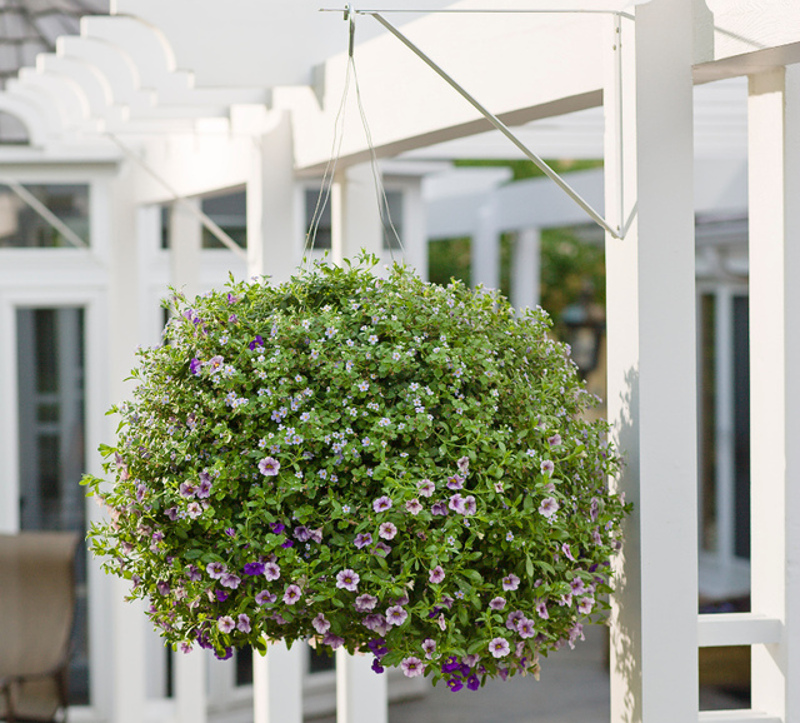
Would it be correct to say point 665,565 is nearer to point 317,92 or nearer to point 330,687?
point 317,92

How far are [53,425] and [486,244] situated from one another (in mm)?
4059

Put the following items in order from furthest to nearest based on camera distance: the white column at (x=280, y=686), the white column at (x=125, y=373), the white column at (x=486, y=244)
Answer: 1. the white column at (x=486, y=244)
2. the white column at (x=125, y=373)
3. the white column at (x=280, y=686)

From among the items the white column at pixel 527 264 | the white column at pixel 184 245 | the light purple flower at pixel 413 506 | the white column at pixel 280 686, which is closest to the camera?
the light purple flower at pixel 413 506

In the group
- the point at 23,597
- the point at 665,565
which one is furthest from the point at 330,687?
the point at 665,565

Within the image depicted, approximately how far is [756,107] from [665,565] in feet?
2.34

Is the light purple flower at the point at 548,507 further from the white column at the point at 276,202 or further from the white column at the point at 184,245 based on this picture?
the white column at the point at 184,245

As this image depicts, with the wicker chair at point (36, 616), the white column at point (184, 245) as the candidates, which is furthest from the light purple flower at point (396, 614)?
the wicker chair at point (36, 616)

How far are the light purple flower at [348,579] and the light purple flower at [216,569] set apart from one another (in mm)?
161

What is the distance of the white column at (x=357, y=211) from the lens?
3.11 meters

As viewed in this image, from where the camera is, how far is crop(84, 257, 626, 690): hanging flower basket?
1.45m

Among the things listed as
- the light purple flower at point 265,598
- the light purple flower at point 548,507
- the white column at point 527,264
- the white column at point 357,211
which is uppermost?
the white column at point 527,264

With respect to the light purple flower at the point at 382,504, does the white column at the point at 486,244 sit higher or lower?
higher

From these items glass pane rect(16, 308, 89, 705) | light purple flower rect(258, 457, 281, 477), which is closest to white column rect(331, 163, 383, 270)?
light purple flower rect(258, 457, 281, 477)

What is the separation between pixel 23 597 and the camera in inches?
212
